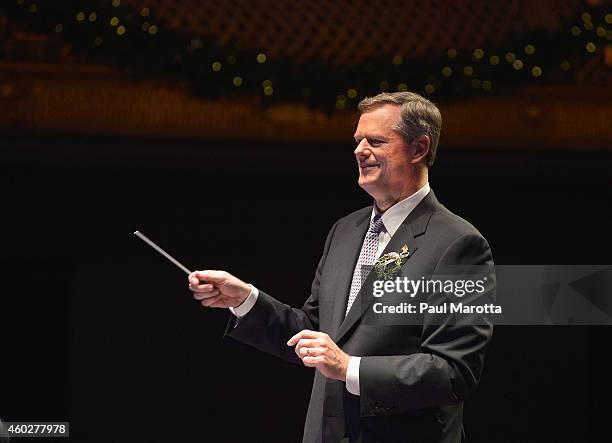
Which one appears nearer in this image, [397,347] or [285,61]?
[397,347]

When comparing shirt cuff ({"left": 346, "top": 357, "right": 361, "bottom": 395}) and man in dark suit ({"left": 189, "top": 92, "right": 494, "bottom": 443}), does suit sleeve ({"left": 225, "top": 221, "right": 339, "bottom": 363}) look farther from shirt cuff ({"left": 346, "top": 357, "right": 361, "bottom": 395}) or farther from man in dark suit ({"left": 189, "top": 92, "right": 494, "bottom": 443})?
shirt cuff ({"left": 346, "top": 357, "right": 361, "bottom": 395})

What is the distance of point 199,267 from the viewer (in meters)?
3.90

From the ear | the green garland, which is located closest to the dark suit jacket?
the ear

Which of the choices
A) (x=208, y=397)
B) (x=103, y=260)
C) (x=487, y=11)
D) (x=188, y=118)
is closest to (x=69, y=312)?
(x=103, y=260)

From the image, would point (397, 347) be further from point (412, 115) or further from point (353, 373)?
point (412, 115)

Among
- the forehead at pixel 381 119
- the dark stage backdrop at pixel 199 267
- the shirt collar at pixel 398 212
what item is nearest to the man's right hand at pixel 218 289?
the shirt collar at pixel 398 212

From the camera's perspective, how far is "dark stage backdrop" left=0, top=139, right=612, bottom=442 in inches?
151

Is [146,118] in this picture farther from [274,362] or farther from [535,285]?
[535,285]

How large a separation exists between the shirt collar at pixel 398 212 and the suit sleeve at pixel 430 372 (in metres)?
0.29

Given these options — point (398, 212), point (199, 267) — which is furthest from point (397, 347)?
point (199, 267)

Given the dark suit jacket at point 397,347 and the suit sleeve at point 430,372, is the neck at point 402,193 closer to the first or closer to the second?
the dark suit jacket at point 397,347

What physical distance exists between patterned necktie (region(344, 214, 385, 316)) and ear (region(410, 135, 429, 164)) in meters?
0.18

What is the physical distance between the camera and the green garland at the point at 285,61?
3.68 m

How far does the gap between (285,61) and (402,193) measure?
1553 millimetres
